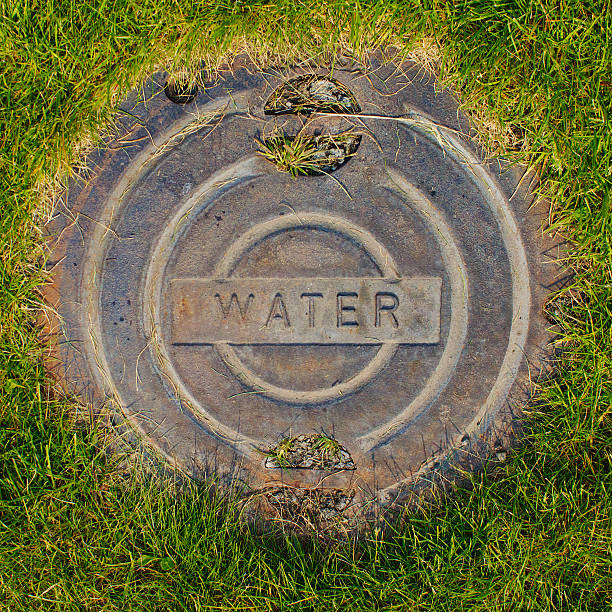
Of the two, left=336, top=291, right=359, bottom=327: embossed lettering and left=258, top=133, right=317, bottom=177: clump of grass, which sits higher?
left=258, top=133, right=317, bottom=177: clump of grass

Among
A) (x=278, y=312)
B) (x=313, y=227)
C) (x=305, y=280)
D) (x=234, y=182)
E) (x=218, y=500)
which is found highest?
(x=234, y=182)

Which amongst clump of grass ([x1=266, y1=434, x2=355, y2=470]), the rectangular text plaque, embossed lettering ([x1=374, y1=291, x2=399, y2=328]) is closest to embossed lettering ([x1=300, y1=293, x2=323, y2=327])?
the rectangular text plaque

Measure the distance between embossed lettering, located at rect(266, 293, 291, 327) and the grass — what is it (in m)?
0.87

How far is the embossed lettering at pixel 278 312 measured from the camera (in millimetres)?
2111

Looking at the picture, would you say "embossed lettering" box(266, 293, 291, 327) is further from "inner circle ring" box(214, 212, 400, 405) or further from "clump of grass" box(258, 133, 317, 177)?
"clump of grass" box(258, 133, 317, 177)

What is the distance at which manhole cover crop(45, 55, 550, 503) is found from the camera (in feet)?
6.95

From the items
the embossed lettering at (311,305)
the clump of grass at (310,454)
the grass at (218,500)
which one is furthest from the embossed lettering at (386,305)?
the grass at (218,500)

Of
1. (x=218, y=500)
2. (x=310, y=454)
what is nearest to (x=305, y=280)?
(x=310, y=454)

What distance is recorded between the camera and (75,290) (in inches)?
84.2

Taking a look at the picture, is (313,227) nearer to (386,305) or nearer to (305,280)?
(305,280)

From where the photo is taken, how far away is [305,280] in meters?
2.11

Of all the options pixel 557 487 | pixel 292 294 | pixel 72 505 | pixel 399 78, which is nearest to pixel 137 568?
pixel 72 505

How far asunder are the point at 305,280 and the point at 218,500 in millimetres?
1079

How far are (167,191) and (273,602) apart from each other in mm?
1893
